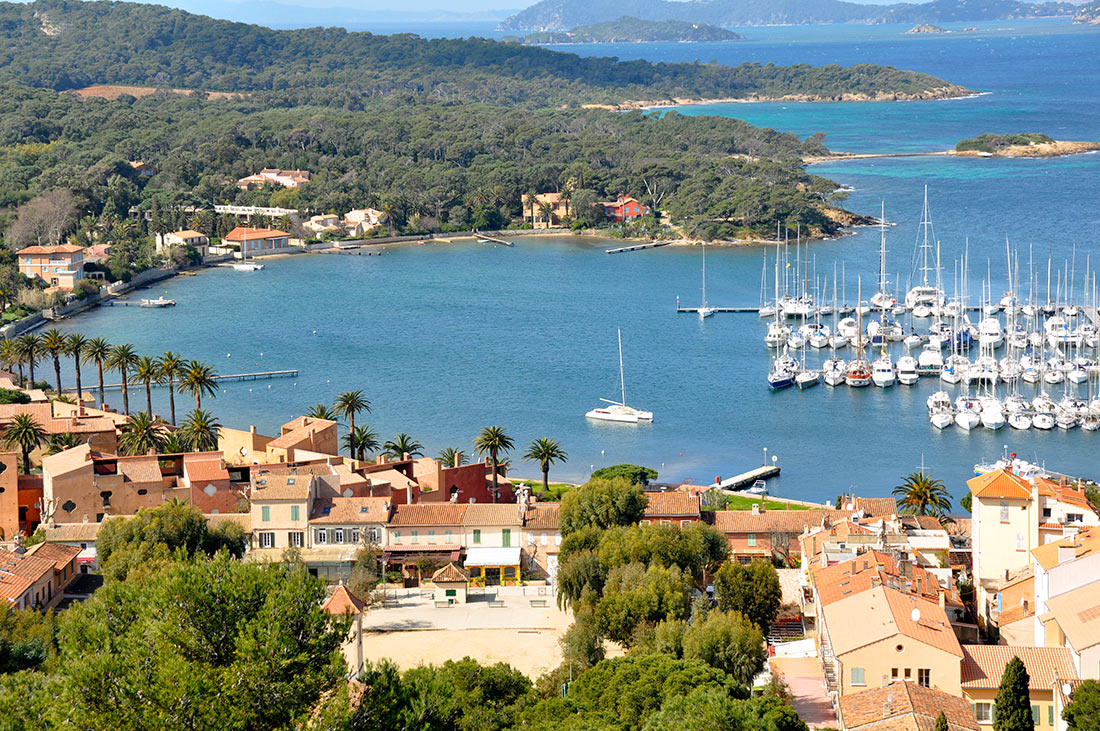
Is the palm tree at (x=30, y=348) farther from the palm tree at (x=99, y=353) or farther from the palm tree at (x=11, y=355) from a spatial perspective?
the palm tree at (x=99, y=353)

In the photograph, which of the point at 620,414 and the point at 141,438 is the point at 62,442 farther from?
the point at 620,414

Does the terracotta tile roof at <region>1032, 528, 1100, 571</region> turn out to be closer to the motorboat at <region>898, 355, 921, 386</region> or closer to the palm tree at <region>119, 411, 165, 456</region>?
the palm tree at <region>119, 411, 165, 456</region>

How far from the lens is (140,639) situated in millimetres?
19234

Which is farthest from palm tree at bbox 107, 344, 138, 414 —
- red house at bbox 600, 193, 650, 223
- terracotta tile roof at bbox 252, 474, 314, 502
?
red house at bbox 600, 193, 650, 223

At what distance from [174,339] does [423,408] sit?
16.7 metres

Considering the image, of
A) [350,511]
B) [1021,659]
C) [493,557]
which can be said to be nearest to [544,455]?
[493,557]

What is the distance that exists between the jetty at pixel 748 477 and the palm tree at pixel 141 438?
48.5ft

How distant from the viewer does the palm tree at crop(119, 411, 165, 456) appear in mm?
39844

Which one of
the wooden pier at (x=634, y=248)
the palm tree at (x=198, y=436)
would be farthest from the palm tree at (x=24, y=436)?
the wooden pier at (x=634, y=248)

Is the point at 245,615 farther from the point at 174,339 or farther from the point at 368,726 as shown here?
the point at 174,339

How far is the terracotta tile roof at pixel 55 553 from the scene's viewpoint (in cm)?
3075

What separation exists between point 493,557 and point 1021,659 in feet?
40.7

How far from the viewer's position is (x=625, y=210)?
323 ft

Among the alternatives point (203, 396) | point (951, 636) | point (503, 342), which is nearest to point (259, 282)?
point (503, 342)
